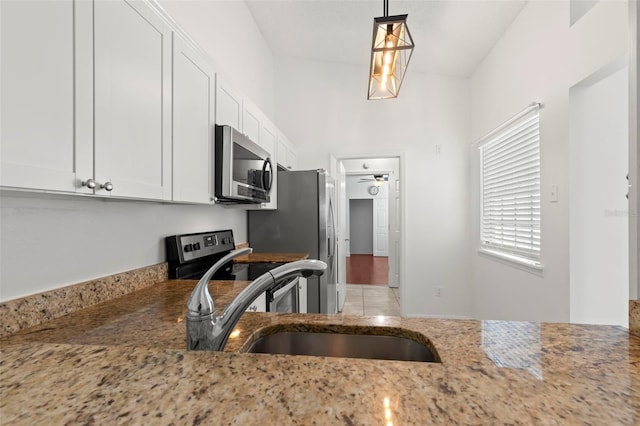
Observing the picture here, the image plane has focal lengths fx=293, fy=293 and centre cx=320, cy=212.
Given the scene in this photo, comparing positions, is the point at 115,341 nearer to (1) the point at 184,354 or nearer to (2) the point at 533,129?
(1) the point at 184,354

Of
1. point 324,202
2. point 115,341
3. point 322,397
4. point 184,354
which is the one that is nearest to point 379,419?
point 322,397

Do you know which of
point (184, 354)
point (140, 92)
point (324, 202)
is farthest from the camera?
point (324, 202)

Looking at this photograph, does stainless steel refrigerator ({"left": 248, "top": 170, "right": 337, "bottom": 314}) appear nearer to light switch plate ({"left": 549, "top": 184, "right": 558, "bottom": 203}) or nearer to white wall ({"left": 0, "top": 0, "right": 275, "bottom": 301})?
white wall ({"left": 0, "top": 0, "right": 275, "bottom": 301})

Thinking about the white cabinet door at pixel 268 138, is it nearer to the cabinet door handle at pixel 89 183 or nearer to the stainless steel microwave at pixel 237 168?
the stainless steel microwave at pixel 237 168

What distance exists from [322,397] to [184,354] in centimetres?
26

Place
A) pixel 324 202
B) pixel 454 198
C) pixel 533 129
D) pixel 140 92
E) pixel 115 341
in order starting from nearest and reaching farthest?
pixel 115 341 → pixel 140 92 → pixel 533 129 → pixel 324 202 → pixel 454 198

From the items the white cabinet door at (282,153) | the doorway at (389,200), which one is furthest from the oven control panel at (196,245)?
the doorway at (389,200)

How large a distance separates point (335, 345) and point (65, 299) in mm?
963

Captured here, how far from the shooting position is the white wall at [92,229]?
3.00 ft

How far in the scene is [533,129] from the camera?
89.0 inches

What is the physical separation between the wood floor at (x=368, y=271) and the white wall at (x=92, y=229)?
3.91m

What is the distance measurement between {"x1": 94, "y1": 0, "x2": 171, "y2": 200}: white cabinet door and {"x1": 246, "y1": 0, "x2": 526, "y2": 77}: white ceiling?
1.97 metres

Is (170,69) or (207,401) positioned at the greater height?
(170,69)

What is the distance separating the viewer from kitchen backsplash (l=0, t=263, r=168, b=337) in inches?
34.0
